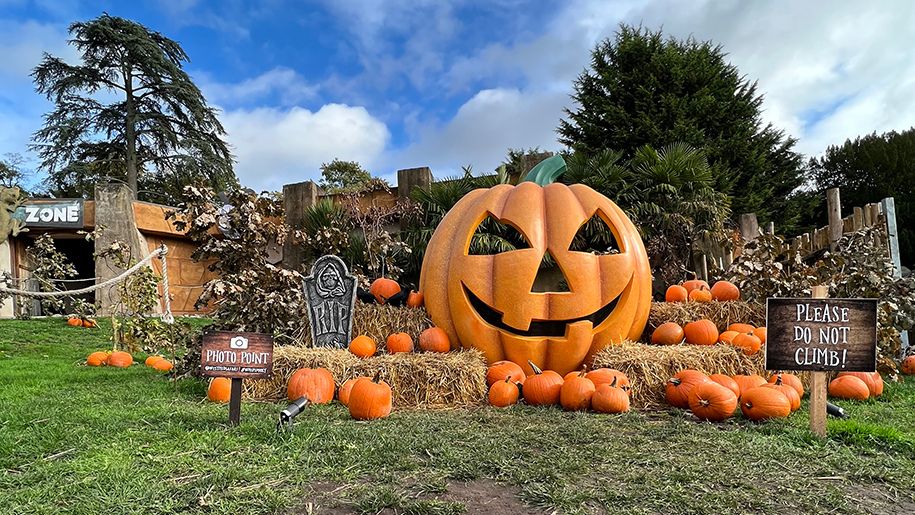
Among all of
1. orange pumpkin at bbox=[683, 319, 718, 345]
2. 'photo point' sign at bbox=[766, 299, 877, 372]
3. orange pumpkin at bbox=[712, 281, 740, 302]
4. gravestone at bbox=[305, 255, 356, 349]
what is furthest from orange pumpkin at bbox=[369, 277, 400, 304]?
'photo point' sign at bbox=[766, 299, 877, 372]

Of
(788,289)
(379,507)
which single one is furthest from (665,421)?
(788,289)

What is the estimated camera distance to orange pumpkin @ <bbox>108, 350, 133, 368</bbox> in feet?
20.5

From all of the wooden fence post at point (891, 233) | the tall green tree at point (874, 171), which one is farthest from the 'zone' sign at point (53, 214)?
the tall green tree at point (874, 171)

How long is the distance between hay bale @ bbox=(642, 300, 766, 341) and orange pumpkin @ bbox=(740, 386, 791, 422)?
1.93 m

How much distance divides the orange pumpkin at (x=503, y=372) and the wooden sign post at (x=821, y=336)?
1.68 m

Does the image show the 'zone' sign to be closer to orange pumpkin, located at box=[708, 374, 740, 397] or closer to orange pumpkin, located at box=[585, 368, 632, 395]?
orange pumpkin, located at box=[585, 368, 632, 395]

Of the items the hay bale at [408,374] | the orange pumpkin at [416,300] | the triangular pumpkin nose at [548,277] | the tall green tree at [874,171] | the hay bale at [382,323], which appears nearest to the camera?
the hay bale at [408,374]

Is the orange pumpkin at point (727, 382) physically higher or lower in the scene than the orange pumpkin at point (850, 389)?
higher

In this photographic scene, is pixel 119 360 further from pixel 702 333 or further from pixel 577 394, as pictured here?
pixel 702 333

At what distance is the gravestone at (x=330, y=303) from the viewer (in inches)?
193

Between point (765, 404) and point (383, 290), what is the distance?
3.52 metres

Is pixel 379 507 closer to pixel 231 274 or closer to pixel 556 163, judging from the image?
pixel 231 274

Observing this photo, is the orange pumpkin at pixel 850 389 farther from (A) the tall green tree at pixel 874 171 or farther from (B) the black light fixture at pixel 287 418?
(A) the tall green tree at pixel 874 171

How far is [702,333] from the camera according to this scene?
486 centimetres
